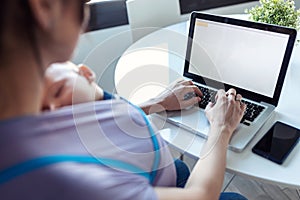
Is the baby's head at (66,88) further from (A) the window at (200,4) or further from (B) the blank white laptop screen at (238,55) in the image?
(A) the window at (200,4)

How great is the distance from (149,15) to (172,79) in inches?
28.3

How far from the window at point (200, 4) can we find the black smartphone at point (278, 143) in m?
1.58

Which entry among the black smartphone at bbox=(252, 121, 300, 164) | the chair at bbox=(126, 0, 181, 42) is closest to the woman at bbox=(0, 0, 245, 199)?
the black smartphone at bbox=(252, 121, 300, 164)

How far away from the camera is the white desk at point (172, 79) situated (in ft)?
3.27

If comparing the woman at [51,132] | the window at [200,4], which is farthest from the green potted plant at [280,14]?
the window at [200,4]

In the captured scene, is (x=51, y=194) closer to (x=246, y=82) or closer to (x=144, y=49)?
(x=246, y=82)

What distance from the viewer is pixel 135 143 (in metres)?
0.72

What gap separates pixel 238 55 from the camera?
48.8 inches

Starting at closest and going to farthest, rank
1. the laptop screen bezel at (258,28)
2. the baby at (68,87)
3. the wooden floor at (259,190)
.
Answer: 1. the baby at (68,87)
2. the laptop screen bezel at (258,28)
3. the wooden floor at (259,190)

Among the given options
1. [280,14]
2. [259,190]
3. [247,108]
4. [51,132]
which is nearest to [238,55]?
[247,108]

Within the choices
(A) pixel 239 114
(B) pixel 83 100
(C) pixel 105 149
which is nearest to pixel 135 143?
(C) pixel 105 149

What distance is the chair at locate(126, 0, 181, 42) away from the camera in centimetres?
190

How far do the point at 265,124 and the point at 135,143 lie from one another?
24.0 inches

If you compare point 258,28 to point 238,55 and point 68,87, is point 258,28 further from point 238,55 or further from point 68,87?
point 68,87
